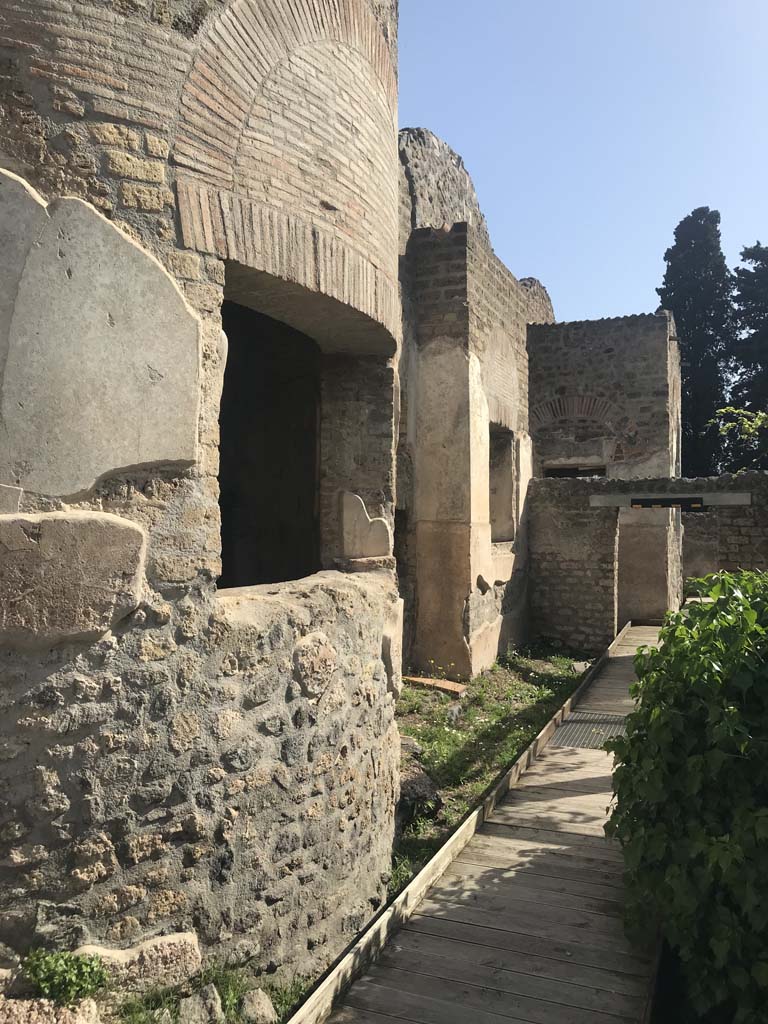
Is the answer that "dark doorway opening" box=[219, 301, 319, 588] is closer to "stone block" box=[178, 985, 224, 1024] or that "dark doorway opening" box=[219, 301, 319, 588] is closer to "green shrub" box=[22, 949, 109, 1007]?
"stone block" box=[178, 985, 224, 1024]

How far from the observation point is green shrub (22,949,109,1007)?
2.43 m

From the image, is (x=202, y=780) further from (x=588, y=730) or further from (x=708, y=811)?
(x=588, y=730)

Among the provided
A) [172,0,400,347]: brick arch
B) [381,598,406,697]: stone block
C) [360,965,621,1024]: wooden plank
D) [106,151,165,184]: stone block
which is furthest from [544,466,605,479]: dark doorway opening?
[106,151,165,184]: stone block

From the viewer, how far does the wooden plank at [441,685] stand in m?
7.45

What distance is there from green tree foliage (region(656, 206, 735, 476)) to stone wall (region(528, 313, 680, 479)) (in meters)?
12.6

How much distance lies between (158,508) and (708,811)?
2286 millimetres

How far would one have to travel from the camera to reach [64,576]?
255 cm

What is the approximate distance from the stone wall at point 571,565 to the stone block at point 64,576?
8430mm

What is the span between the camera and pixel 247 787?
10.2ft

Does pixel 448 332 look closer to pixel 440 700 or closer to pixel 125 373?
pixel 440 700

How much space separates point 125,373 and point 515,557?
7.70m

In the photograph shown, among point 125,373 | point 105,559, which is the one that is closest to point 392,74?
A: point 125,373

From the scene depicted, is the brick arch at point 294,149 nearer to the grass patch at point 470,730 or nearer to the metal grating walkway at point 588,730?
the grass patch at point 470,730

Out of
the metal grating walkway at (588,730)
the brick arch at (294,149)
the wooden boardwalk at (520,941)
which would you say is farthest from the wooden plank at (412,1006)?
the metal grating walkway at (588,730)
